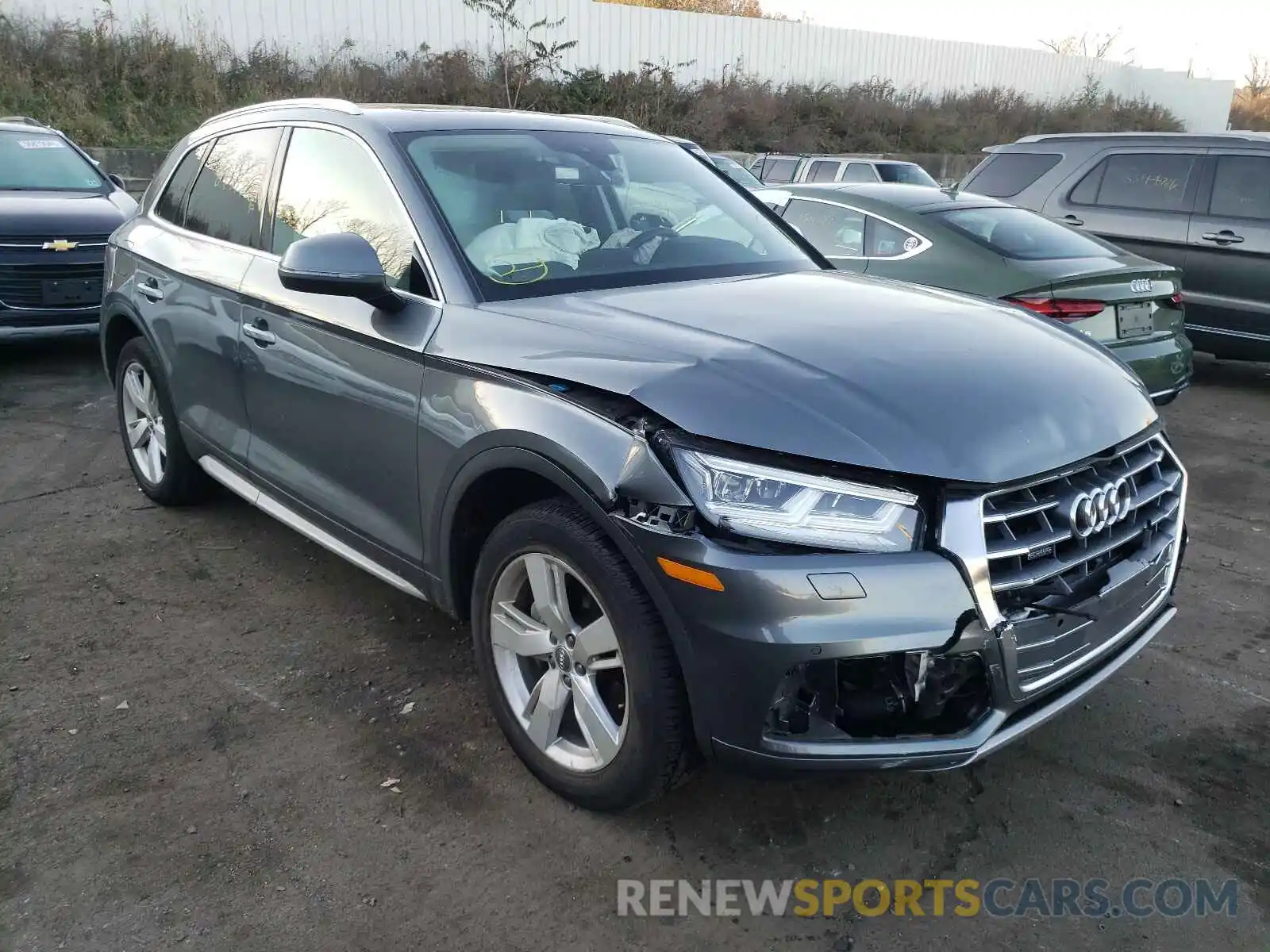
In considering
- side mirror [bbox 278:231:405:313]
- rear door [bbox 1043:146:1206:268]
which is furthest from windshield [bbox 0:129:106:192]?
rear door [bbox 1043:146:1206:268]

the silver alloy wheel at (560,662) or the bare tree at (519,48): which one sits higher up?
the bare tree at (519,48)

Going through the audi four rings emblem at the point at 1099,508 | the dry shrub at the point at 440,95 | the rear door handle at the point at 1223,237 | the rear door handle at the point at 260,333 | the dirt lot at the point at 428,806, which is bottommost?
the dirt lot at the point at 428,806

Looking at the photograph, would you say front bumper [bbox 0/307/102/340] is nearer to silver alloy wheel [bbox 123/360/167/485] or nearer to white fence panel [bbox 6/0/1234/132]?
silver alloy wheel [bbox 123/360/167/485]

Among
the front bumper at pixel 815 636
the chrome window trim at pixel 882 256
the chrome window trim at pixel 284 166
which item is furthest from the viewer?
the chrome window trim at pixel 882 256

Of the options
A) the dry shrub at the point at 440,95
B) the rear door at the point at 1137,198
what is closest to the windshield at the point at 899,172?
the rear door at the point at 1137,198

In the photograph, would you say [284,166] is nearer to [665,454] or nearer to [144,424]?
[144,424]

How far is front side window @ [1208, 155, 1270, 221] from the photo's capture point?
735 centimetres

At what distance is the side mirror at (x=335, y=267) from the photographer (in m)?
2.83

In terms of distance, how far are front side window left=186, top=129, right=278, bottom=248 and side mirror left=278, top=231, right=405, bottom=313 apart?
1.04 m

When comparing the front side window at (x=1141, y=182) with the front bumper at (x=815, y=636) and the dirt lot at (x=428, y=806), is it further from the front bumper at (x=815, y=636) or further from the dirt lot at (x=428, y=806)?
the front bumper at (x=815, y=636)

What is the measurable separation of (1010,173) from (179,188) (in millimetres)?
6911

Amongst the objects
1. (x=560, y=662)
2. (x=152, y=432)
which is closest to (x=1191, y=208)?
(x=560, y=662)

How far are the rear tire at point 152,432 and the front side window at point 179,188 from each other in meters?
0.59

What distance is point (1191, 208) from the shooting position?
303 inches
